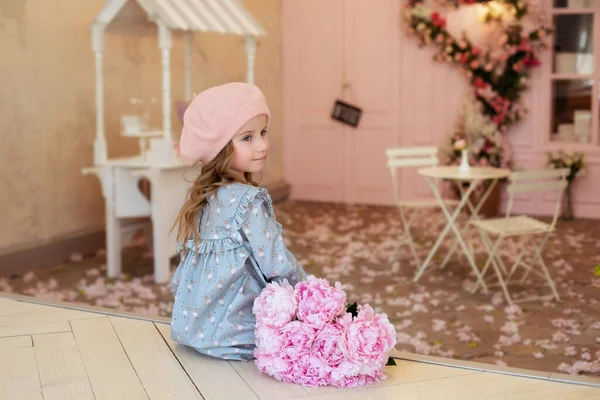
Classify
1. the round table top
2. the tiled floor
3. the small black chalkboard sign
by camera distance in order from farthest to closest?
the small black chalkboard sign < the round table top < the tiled floor

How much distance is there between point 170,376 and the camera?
2807 mm

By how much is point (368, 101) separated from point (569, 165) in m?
2.29

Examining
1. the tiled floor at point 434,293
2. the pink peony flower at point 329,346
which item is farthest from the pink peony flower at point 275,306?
the tiled floor at point 434,293

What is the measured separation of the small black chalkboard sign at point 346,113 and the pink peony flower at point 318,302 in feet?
20.7

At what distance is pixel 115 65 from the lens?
6.64 meters

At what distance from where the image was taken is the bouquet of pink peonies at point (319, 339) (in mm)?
2662

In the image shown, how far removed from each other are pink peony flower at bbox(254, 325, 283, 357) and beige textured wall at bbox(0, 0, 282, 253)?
11.4 feet

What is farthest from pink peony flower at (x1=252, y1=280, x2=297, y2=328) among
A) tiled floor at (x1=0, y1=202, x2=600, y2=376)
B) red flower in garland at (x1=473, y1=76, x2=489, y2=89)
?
red flower in garland at (x1=473, y1=76, x2=489, y2=89)

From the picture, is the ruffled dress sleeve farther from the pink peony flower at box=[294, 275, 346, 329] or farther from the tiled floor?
the tiled floor

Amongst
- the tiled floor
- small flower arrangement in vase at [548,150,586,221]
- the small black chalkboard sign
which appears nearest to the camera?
the tiled floor

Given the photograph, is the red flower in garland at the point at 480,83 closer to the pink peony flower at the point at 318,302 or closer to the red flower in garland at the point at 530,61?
the red flower in garland at the point at 530,61

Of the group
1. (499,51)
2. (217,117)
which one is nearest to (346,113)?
(499,51)

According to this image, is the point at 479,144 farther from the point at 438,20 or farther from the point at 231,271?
the point at 231,271

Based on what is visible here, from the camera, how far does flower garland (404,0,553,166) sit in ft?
26.3
